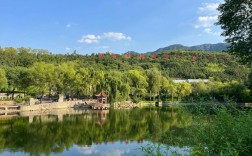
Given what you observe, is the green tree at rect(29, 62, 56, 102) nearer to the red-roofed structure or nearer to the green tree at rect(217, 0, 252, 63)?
the red-roofed structure

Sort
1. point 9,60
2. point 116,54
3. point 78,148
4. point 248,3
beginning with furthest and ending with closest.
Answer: point 116,54 < point 9,60 < point 78,148 < point 248,3

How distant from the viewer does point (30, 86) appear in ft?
135

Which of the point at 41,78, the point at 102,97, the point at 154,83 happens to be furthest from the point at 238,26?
the point at 154,83

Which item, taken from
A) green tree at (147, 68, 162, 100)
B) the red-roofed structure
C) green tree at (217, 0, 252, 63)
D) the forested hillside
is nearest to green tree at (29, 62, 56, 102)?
the forested hillside

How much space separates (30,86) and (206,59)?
3540 inches

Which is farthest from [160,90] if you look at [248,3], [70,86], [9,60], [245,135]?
[245,135]

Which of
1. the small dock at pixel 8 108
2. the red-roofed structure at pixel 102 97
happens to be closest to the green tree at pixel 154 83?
the red-roofed structure at pixel 102 97

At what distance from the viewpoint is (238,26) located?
37.2 feet

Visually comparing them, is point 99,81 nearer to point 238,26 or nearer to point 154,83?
point 154,83

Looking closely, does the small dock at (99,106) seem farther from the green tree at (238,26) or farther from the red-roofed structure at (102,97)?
the green tree at (238,26)

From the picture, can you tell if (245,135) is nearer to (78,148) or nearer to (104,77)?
(78,148)

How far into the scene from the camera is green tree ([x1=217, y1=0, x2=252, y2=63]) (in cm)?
1097

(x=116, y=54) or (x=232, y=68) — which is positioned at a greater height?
(x=116, y=54)

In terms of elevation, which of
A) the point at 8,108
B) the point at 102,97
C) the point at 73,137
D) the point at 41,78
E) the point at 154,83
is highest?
the point at 41,78
